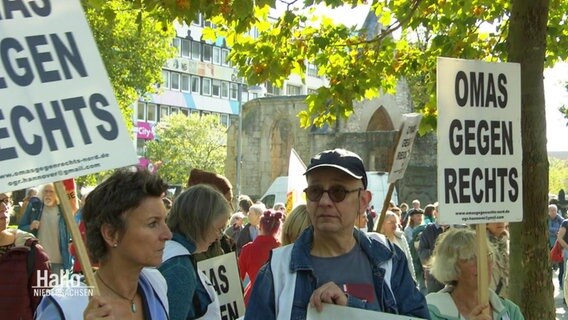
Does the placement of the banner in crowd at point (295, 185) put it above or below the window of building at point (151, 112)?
below

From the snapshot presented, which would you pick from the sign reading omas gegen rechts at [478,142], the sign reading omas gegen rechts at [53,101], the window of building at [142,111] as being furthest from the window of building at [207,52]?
the sign reading omas gegen rechts at [53,101]

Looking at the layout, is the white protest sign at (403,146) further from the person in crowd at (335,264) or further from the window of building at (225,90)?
the window of building at (225,90)

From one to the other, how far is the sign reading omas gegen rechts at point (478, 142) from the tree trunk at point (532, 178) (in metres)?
1.71

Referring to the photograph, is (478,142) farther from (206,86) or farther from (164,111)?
(206,86)

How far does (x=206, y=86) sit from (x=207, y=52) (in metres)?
3.12

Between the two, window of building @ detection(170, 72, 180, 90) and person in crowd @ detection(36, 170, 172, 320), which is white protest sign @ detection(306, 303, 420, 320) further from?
window of building @ detection(170, 72, 180, 90)

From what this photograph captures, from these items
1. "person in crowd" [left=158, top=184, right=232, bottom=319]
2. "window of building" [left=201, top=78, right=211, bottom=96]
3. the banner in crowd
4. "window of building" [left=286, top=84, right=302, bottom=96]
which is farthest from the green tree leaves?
"person in crowd" [left=158, top=184, right=232, bottom=319]

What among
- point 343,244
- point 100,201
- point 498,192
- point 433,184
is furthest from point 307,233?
point 433,184

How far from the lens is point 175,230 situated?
5.42 metres

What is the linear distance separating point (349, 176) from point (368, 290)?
0.49 meters

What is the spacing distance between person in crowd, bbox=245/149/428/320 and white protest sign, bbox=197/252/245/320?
203 centimetres

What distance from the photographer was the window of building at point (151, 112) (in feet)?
273

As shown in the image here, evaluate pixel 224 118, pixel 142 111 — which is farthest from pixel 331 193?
pixel 224 118

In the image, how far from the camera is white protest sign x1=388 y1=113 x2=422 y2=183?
8.23m
